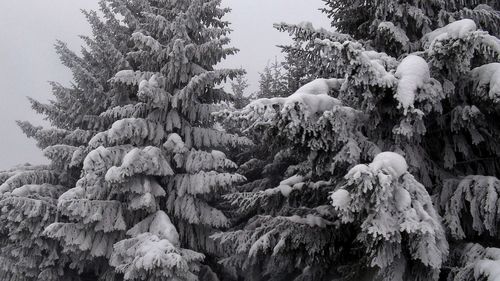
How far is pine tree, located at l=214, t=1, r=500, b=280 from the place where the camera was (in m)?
4.18

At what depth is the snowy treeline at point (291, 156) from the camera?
4.62 meters

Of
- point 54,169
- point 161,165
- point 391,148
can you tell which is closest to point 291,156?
point 391,148

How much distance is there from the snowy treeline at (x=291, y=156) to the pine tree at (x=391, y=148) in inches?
1.0

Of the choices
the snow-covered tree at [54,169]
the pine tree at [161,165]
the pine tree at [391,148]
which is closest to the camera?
the pine tree at [391,148]

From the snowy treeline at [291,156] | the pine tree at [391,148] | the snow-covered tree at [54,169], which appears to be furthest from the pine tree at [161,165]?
the pine tree at [391,148]

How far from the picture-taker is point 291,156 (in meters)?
7.83

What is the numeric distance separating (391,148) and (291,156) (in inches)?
97.2

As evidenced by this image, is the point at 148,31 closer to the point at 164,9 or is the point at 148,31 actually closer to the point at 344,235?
the point at 164,9

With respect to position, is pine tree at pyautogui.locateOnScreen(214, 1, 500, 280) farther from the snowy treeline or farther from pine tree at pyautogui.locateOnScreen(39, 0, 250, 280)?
A: pine tree at pyautogui.locateOnScreen(39, 0, 250, 280)

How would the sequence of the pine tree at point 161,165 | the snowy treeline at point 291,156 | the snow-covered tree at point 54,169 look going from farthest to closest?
the snow-covered tree at point 54,169, the pine tree at point 161,165, the snowy treeline at point 291,156

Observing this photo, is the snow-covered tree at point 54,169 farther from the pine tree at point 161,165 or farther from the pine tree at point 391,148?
the pine tree at point 391,148

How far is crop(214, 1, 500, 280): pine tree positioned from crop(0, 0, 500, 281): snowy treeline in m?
0.02

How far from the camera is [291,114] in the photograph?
4.73 meters

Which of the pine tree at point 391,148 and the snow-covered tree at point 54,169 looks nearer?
the pine tree at point 391,148
